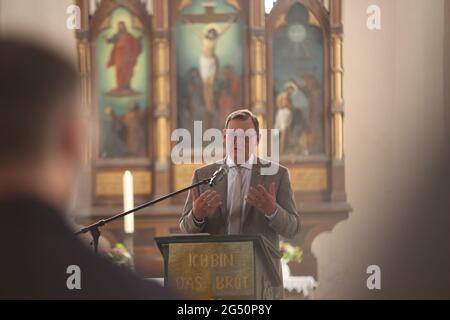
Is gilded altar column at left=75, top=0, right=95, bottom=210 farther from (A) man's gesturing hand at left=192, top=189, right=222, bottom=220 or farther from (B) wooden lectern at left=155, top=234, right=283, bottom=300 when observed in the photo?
(B) wooden lectern at left=155, top=234, right=283, bottom=300

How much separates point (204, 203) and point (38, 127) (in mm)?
2587

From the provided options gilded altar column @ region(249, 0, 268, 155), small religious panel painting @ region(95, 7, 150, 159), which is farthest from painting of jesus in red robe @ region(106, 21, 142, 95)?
gilded altar column @ region(249, 0, 268, 155)

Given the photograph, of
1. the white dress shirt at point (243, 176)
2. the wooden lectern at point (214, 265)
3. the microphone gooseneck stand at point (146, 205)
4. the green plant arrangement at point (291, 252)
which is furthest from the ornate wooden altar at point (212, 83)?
the wooden lectern at point (214, 265)

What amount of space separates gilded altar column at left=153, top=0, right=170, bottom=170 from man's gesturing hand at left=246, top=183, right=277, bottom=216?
2.38m

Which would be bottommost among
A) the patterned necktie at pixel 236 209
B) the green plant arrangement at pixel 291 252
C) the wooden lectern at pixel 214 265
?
the green plant arrangement at pixel 291 252

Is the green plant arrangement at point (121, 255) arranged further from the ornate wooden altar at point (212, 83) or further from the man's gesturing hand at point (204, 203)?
the man's gesturing hand at point (204, 203)

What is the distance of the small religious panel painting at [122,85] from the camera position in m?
5.79

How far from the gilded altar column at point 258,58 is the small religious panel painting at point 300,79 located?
0.27 ft

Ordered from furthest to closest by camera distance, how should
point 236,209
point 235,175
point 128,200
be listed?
point 128,200
point 235,175
point 236,209

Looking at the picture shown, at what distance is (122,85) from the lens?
5.79m

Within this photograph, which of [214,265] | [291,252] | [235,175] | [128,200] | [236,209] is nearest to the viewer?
[214,265]

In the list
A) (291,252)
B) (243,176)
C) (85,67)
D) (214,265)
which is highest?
(85,67)

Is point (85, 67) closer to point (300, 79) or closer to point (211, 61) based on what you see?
point (211, 61)

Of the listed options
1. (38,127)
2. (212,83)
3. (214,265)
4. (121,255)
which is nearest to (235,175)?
(214,265)
